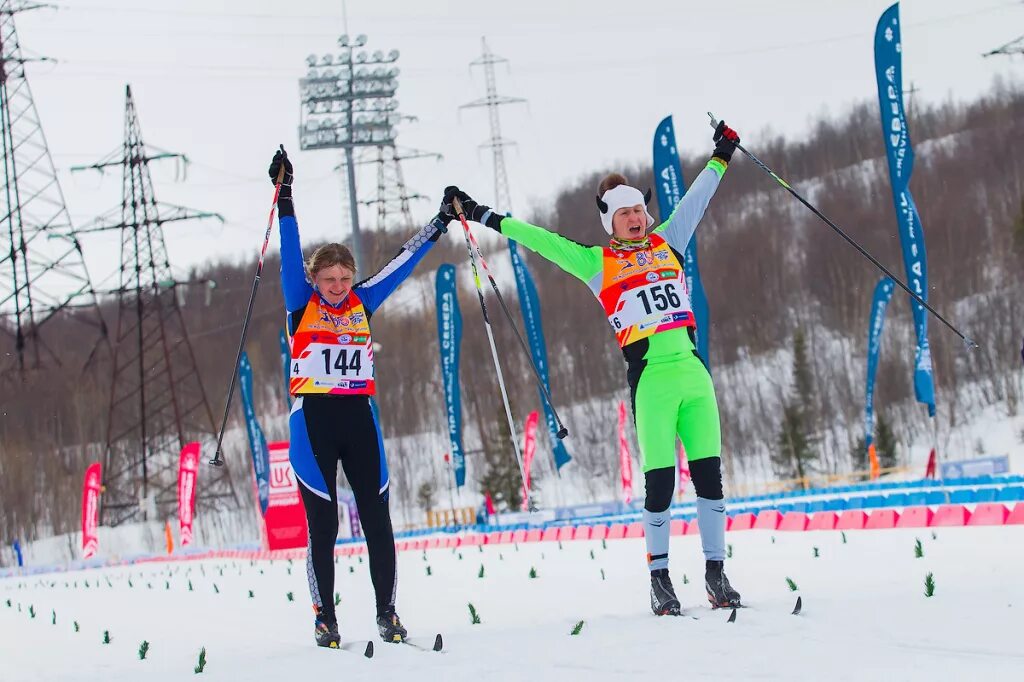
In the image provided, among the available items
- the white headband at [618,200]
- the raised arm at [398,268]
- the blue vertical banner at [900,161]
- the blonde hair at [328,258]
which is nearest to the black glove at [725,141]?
the white headband at [618,200]

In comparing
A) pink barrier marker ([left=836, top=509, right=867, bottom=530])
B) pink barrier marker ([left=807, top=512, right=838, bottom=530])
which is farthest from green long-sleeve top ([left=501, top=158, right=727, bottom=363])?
pink barrier marker ([left=807, top=512, right=838, bottom=530])

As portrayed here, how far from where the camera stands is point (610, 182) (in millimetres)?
5836

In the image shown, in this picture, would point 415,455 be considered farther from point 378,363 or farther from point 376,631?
point 376,631

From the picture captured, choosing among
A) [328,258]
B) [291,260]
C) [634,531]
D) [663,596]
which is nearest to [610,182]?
[328,258]

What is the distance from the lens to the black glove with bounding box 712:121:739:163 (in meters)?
6.17

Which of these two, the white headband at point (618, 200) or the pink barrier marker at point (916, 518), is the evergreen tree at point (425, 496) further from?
the white headband at point (618, 200)

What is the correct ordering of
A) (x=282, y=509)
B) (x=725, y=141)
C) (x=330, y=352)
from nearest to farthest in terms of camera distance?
(x=330, y=352)
(x=725, y=141)
(x=282, y=509)

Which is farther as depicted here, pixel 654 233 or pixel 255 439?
pixel 255 439

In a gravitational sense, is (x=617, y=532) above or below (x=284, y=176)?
below

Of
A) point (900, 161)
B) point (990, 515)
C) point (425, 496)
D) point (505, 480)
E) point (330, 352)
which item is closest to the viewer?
point (330, 352)

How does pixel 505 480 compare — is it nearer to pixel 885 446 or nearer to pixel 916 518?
pixel 885 446

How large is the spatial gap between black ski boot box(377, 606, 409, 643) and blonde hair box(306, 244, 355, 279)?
1608mm

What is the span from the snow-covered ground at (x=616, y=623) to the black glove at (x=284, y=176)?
6.88 ft

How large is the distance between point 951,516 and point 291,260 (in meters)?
4.40
